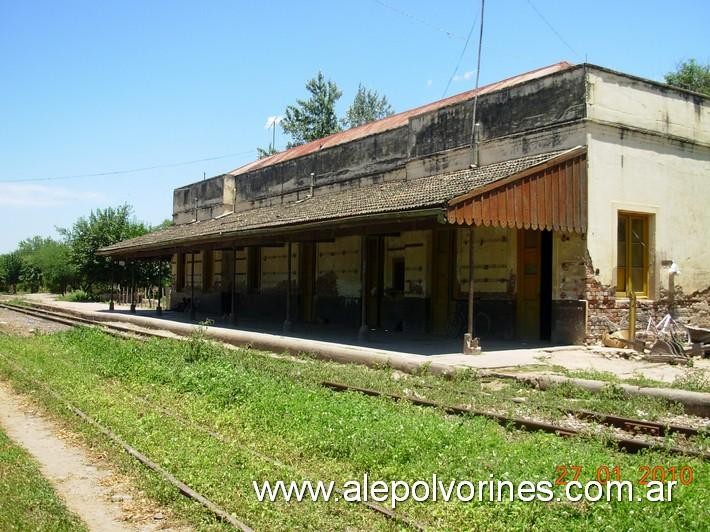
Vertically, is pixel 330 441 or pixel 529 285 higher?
pixel 529 285

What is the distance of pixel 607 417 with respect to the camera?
7.10 metres

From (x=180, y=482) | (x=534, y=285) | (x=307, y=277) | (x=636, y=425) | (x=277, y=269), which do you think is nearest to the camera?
(x=180, y=482)

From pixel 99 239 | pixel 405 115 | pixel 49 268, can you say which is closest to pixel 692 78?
pixel 405 115

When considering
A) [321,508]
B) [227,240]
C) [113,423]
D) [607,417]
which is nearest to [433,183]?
[227,240]

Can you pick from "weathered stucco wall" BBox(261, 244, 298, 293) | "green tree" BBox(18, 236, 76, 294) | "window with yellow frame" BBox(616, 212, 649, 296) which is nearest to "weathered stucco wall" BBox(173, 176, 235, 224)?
"weathered stucco wall" BBox(261, 244, 298, 293)

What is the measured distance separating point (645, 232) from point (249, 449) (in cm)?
1213

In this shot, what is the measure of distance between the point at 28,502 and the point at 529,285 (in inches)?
482

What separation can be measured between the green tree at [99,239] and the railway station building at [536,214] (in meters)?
23.9

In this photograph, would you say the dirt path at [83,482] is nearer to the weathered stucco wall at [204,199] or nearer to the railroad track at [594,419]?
the railroad track at [594,419]

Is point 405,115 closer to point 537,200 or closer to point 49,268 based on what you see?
point 537,200

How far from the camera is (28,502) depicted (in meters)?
4.65

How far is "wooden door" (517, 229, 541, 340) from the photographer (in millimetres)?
14961

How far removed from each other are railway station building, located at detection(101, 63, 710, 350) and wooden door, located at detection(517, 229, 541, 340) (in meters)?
0.02

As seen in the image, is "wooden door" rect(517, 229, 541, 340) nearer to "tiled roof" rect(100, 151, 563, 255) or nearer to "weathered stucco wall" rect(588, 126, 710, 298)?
"weathered stucco wall" rect(588, 126, 710, 298)
